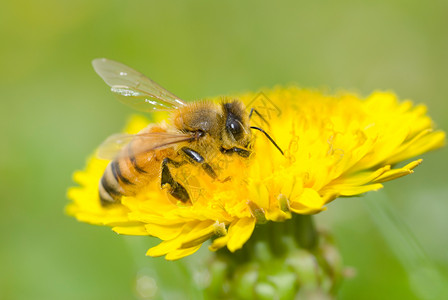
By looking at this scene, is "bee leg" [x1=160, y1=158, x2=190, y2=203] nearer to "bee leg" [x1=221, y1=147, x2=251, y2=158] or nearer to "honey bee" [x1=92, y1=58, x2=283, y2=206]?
"honey bee" [x1=92, y1=58, x2=283, y2=206]

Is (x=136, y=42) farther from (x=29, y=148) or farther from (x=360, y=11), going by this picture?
(x=360, y=11)

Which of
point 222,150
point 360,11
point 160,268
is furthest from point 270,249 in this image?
point 360,11

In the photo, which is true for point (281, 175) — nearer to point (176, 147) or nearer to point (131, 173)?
point (176, 147)

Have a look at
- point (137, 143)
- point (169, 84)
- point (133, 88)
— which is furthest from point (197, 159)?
point (169, 84)

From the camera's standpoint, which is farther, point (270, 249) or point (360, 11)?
point (360, 11)

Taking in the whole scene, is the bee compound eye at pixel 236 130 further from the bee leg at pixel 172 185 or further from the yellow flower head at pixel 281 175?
the bee leg at pixel 172 185

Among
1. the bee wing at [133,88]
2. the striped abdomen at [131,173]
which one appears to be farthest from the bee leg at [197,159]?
the bee wing at [133,88]
